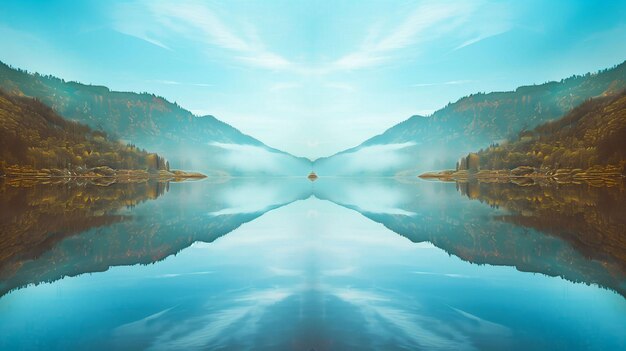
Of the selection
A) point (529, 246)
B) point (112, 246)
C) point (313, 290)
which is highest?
point (313, 290)

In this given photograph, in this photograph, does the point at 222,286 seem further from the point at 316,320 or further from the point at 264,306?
the point at 316,320

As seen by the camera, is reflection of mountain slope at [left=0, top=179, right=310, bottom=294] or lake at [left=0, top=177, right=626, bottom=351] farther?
reflection of mountain slope at [left=0, top=179, right=310, bottom=294]

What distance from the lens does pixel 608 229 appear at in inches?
1118

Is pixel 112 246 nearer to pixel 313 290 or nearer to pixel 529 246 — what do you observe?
pixel 313 290

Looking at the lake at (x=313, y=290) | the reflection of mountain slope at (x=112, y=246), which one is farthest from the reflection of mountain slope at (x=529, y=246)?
the reflection of mountain slope at (x=112, y=246)

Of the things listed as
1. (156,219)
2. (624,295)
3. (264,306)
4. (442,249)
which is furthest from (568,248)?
(156,219)

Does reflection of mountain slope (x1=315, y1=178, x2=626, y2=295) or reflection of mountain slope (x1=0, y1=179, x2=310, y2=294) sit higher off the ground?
reflection of mountain slope (x1=0, y1=179, x2=310, y2=294)

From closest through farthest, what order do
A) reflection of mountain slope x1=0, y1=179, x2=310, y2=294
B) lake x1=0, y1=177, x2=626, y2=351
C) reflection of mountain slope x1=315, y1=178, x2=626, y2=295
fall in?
lake x1=0, y1=177, x2=626, y2=351, reflection of mountain slope x1=0, y1=179, x2=310, y2=294, reflection of mountain slope x1=315, y1=178, x2=626, y2=295

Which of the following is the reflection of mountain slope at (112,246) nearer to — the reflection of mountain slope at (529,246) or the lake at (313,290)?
the lake at (313,290)

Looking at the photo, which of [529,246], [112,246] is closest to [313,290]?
[112,246]

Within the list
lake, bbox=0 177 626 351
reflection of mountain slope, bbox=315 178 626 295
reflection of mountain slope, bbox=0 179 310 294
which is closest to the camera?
lake, bbox=0 177 626 351

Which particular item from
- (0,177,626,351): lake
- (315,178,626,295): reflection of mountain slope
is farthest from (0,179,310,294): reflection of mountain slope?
(315,178,626,295): reflection of mountain slope

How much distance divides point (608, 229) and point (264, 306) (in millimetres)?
26668

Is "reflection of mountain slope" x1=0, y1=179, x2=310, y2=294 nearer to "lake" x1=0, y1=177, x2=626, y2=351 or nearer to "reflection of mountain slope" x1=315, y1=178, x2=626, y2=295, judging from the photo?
"lake" x1=0, y1=177, x2=626, y2=351
